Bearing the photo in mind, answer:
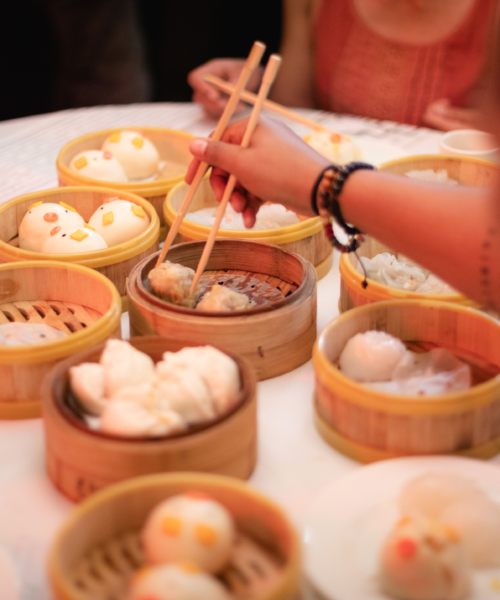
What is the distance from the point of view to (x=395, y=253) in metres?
1.86

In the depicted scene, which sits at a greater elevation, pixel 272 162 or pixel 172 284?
pixel 272 162

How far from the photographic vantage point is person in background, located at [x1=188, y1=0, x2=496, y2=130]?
2924 mm

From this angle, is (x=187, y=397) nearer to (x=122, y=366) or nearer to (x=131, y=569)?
(x=122, y=366)

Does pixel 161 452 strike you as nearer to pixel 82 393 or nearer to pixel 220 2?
pixel 82 393

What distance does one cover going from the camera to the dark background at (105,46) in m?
4.20

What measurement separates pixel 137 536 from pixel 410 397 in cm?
49

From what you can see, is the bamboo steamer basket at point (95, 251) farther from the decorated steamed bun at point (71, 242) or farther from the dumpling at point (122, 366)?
the dumpling at point (122, 366)

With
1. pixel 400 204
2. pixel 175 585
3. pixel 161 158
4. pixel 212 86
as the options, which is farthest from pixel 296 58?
pixel 175 585

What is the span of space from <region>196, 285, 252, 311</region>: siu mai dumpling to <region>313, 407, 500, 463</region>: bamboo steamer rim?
0.33 meters

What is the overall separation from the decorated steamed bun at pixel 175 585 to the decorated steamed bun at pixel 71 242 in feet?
3.27

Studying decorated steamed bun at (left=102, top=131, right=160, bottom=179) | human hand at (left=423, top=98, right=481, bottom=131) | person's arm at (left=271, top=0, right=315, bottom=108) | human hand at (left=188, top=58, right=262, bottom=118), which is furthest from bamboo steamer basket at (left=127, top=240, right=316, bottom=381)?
person's arm at (left=271, top=0, right=315, bottom=108)

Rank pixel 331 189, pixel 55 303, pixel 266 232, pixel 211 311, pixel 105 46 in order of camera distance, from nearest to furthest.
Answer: pixel 331 189 < pixel 211 311 < pixel 55 303 < pixel 266 232 < pixel 105 46

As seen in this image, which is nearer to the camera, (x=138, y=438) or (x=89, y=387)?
(x=138, y=438)

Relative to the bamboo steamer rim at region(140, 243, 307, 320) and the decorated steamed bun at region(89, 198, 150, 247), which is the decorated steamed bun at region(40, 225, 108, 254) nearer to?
the decorated steamed bun at region(89, 198, 150, 247)
